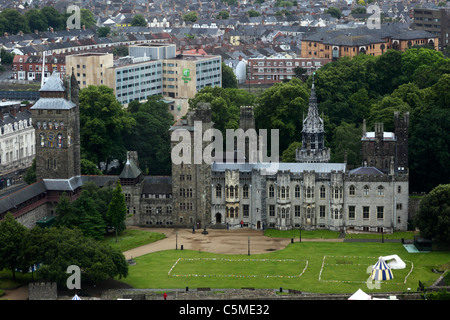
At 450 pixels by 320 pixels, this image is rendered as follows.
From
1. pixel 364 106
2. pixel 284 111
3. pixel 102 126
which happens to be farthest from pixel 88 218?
pixel 364 106

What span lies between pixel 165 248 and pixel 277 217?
16.6 metres

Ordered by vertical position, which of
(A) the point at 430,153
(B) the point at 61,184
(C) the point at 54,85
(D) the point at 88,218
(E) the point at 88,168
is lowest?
(D) the point at 88,218

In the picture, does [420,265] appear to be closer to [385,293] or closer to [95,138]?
[385,293]

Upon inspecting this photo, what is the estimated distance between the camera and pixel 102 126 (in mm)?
148000

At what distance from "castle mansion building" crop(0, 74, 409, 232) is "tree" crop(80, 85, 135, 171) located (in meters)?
17.4

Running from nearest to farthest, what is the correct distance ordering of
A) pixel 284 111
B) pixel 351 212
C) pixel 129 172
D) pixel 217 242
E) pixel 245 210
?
pixel 217 242 < pixel 351 212 < pixel 129 172 < pixel 245 210 < pixel 284 111

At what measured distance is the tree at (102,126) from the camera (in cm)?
14775

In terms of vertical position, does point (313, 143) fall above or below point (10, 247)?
above

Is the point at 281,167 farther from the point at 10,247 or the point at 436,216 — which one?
the point at 10,247

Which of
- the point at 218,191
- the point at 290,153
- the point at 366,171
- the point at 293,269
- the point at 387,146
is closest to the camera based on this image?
the point at 293,269

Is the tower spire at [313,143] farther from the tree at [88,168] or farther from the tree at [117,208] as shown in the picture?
the tree at [88,168]

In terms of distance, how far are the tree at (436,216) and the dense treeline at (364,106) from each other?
1975cm

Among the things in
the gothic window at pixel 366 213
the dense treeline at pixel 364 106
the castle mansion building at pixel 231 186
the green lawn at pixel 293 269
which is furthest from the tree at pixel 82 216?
the dense treeline at pixel 364 106

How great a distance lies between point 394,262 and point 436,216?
10.7m
